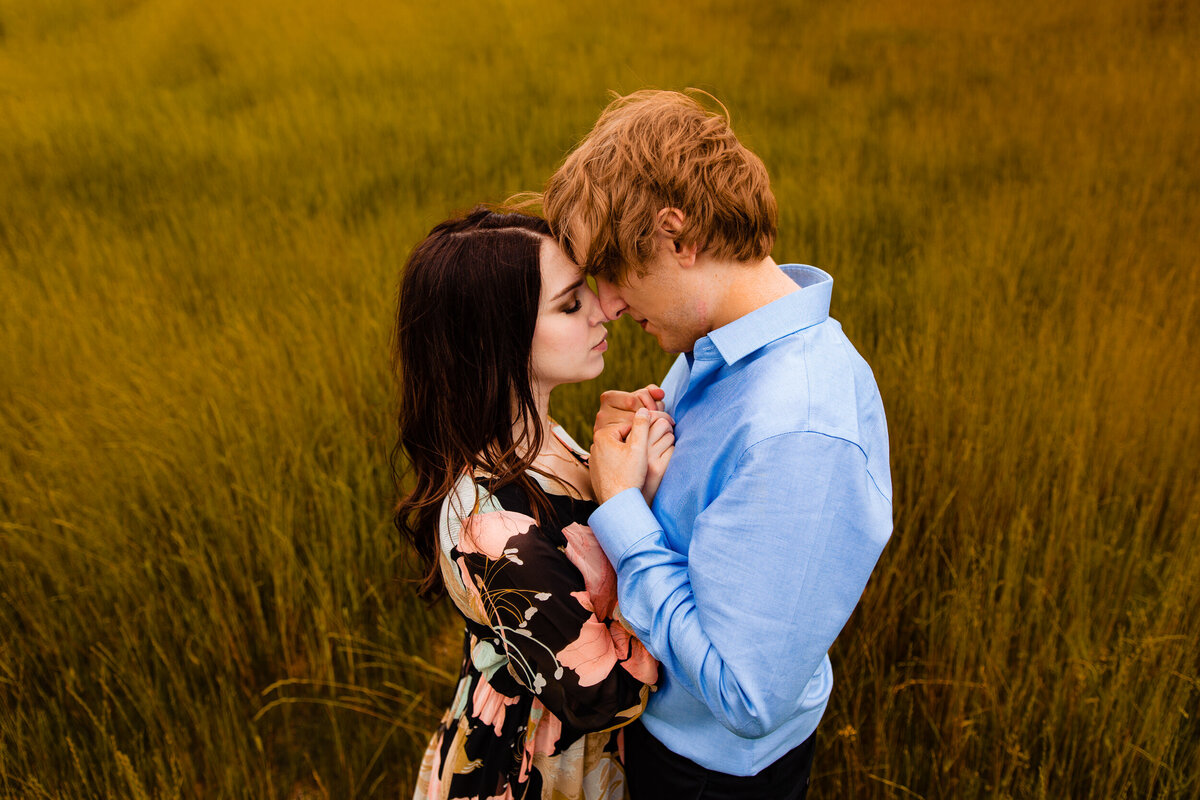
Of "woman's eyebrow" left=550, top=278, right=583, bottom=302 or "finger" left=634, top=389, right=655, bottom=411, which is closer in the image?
"woman's eyebrow" left=550, top=278, right=583, bottom=302

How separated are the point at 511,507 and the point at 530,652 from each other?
0.67 feet

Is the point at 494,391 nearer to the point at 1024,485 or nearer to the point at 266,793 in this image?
the point at 266,793

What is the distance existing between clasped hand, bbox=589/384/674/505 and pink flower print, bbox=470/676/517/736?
0.40 meters

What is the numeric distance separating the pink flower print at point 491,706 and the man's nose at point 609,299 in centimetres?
66

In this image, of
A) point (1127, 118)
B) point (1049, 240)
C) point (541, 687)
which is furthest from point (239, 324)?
point (1127, 118)

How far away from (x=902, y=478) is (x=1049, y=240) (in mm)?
2062

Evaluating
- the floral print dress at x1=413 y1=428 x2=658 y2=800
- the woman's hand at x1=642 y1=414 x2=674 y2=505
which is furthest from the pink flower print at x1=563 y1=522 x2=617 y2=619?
the woman's hand at x1=642 y1=414 x2=674 y2=505

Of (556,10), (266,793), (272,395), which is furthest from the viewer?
(556,10)

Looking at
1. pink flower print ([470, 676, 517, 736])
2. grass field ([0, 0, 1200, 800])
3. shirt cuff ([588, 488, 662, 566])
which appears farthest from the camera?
grass field ([0, 0, 1200, 800])

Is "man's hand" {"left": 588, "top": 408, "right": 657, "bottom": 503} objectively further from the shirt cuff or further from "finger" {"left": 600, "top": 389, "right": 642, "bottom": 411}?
"finger" {"left": 600, "top": 389, "right": 642, "bottom": 411}

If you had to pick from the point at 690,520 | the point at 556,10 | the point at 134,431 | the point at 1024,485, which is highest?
the point at 556,10

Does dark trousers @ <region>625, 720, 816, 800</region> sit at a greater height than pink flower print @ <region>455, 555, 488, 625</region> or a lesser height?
lesser

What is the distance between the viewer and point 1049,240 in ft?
11.5

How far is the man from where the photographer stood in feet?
2.77
